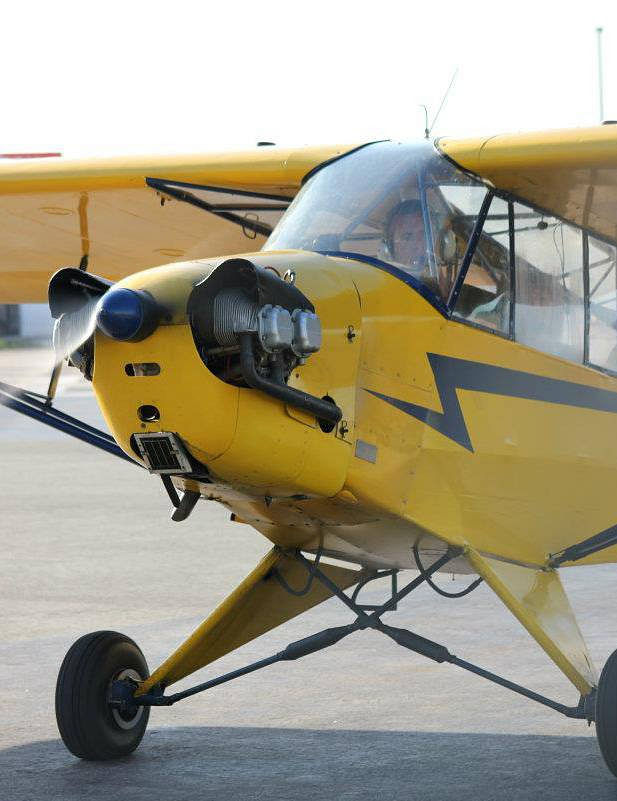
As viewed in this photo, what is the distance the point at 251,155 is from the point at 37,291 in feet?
11.1

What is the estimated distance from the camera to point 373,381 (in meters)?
5.47

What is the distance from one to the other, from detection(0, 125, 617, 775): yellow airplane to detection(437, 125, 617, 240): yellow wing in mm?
11

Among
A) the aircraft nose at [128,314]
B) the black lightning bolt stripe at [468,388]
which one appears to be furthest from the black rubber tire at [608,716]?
the aircraft nose at [128,314]

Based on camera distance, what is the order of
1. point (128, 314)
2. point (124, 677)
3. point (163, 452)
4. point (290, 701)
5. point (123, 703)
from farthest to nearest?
point (290, 701), point (124, 677), point (123, 703), point (163, 452), point (128, 314)

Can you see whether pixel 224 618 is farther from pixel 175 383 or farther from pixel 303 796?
pixel 175 383

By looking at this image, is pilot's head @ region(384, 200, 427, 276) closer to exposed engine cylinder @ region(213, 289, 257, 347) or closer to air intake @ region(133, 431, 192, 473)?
exposed engine cylinder @ region(213, 289, 257, 347)

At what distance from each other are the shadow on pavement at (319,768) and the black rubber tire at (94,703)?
0.24 feet

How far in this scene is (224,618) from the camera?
6.71m

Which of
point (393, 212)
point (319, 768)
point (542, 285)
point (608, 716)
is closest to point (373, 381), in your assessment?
point (393, 212)

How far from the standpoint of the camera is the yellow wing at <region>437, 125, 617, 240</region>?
6.16m

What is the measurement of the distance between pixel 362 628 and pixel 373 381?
116 cm

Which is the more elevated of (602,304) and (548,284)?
(548,284)

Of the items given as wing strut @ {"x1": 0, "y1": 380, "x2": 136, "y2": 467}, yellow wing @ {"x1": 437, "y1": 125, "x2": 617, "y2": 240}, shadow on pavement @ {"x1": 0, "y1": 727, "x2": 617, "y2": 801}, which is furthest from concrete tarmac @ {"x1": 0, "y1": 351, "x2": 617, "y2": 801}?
yellow wing @ {"x1": 437, "y1": 125, "x2": 617, "y2": 240}

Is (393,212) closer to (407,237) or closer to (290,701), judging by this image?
(407,237)
